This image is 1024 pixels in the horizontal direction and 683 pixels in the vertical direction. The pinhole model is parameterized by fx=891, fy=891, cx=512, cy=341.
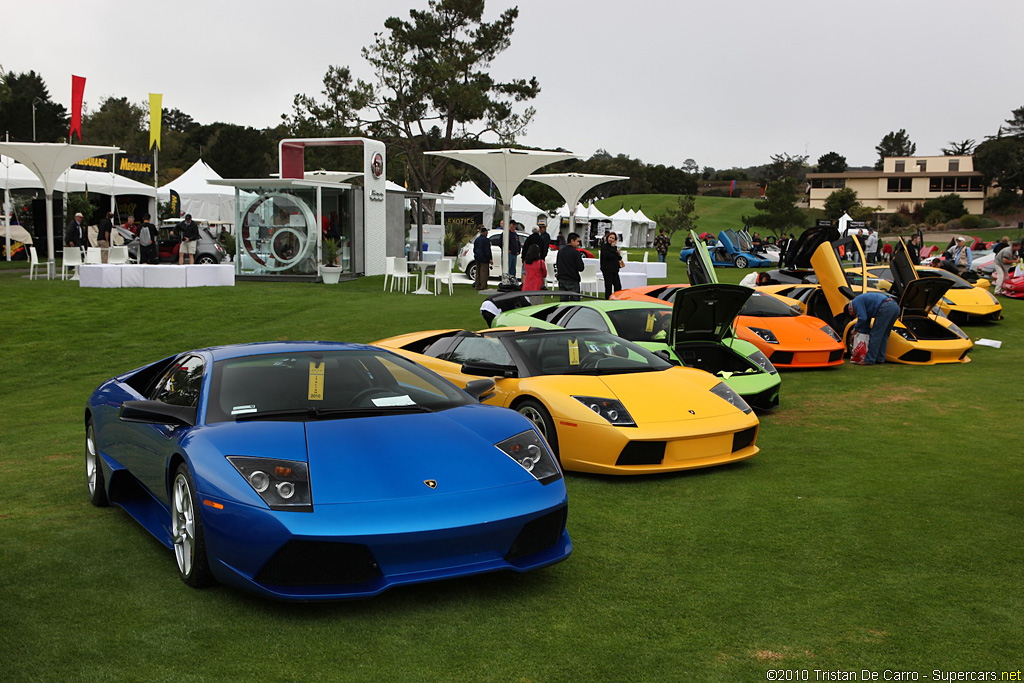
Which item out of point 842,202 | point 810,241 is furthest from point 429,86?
point 842,202

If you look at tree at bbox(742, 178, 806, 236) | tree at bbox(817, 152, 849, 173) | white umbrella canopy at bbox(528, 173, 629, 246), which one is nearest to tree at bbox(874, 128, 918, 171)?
tree at bbox(817, 152, 849, 173)

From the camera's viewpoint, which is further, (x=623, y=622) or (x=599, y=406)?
(x=599, y=406)

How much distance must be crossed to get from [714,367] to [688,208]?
62.1 metres

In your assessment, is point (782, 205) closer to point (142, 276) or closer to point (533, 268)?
point (533, 268)

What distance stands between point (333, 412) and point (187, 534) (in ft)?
3.08

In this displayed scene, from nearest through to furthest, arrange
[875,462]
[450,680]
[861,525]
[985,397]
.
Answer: [450,680] < [861,525] < [875,462] < [985,397]

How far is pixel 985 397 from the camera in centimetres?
1093

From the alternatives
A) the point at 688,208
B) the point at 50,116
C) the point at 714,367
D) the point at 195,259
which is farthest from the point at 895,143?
the point at 714,367

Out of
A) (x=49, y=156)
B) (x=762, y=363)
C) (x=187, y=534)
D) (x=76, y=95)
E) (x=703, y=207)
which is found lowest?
(x=187, y=534)

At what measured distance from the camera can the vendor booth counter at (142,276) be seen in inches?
830

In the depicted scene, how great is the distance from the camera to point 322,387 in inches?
200

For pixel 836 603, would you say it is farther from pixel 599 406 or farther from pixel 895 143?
pixel 895 143

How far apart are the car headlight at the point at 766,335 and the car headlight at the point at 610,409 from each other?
273 inches

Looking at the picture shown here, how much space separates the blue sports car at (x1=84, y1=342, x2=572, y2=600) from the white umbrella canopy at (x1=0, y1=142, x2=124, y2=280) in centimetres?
2102
